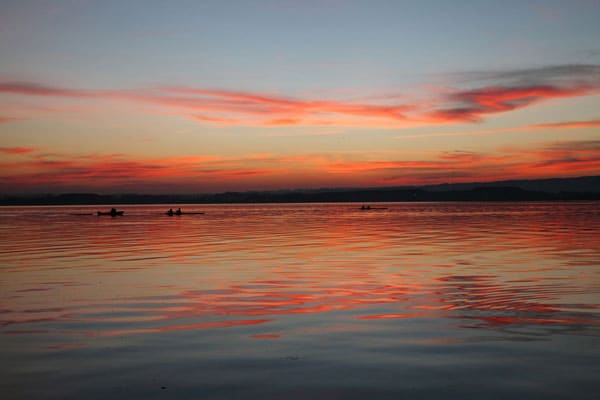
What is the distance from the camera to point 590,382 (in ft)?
29.9

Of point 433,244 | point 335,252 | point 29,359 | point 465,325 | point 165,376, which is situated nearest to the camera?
→ point 165,376

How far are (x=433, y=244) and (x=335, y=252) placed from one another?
26.4 feet

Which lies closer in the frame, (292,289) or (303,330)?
(303,330)

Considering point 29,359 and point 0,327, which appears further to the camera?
point 0,327

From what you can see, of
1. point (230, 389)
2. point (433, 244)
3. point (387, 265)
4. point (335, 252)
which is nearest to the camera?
point (230, 389)

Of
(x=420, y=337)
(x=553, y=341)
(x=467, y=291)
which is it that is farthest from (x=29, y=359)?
(x=467, y=291)

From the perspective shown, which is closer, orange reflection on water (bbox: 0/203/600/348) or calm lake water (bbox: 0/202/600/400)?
calm lake water (bbox: 0/202/600/400)

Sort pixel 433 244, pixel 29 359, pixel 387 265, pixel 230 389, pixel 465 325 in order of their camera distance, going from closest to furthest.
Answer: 1. pixel 230 389
2. pixel 29 359
3. pixel 465 325
4. pixel 387 265
5. pixel 433 244

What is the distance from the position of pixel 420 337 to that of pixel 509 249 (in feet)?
77.5

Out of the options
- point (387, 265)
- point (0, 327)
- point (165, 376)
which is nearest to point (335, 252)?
point (387, 265)

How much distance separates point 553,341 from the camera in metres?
11.6

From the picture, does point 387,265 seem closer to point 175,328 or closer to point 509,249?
point 509,249

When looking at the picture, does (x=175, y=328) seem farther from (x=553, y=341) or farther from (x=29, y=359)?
(x=553, y=341)

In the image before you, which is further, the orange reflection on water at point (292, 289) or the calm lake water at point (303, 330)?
the orange reflection on water at point (292, 289)
